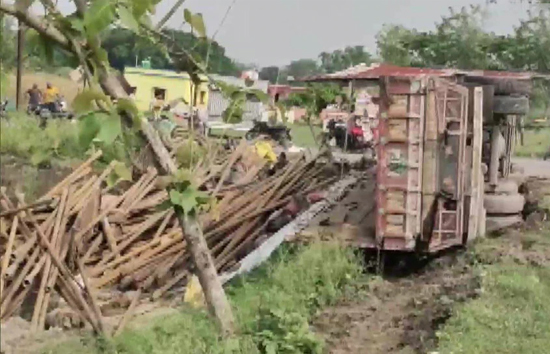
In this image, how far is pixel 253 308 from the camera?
26.4ft

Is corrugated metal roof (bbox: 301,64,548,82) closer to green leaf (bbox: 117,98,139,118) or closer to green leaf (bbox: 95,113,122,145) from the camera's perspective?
green leaf (bbox: 117,98,139,118)

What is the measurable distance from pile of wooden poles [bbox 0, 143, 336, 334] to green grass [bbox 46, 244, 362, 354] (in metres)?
0.69

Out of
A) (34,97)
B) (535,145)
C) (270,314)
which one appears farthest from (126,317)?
(535,145)

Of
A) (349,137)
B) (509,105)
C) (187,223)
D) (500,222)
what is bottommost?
(500,222)

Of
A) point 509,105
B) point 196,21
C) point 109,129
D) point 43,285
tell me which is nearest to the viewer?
point 109,129

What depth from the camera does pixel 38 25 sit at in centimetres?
559

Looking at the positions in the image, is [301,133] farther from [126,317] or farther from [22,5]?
[22,5]

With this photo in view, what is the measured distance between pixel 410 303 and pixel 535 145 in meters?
24.7

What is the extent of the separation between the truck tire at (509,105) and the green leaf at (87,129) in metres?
6.33

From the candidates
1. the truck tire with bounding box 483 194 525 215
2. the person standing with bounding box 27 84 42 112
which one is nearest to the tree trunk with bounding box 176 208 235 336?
the truck tire with bounding box 483 194 525 215

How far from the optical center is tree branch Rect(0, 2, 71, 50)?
5496 mm

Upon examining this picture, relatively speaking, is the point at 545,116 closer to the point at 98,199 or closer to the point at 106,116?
the point at 98,199

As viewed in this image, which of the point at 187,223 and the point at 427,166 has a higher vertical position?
the point at 427,166

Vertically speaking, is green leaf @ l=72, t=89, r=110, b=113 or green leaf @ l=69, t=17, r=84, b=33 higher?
green leaf @ l=69, t=17, r=84, b=33
